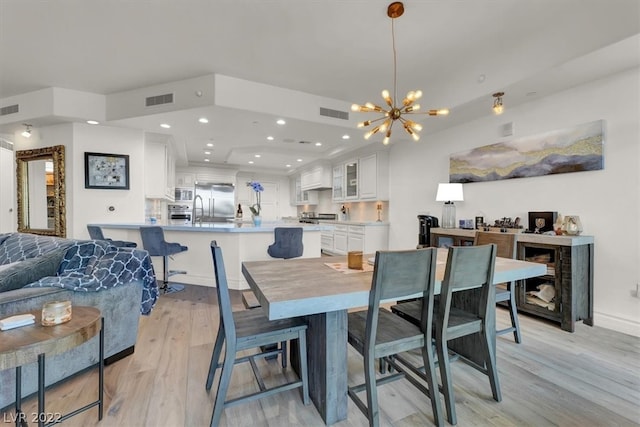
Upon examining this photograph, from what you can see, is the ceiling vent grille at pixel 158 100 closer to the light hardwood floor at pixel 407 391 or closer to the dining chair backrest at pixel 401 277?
the light hardwood floor at pixel 407 391

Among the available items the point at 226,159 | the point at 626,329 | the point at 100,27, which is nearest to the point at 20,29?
the point at 100,27

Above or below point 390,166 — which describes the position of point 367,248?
below

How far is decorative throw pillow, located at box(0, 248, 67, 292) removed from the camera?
1640 mm

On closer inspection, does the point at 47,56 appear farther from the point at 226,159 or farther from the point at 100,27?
the point at 226,159

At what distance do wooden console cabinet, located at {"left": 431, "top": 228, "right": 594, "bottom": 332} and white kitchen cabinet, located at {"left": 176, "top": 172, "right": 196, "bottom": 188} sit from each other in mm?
7128

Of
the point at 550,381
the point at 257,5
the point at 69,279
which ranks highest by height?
the point at 257,5

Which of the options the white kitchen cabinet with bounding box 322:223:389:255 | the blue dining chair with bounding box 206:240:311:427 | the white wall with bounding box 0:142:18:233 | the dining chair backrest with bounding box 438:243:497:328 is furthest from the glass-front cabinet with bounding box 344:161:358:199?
the white wall with bounding box 0:142:18:233

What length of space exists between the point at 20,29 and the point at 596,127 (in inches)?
210

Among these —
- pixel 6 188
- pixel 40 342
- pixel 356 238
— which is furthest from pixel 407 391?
pixel 6 188

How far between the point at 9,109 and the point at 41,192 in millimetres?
1182

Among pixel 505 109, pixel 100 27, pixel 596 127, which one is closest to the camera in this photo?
pixel 100 27

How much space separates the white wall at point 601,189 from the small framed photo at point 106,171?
5091 millimetres

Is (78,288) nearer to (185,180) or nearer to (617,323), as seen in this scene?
(617,323)

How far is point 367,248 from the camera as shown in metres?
5.64
